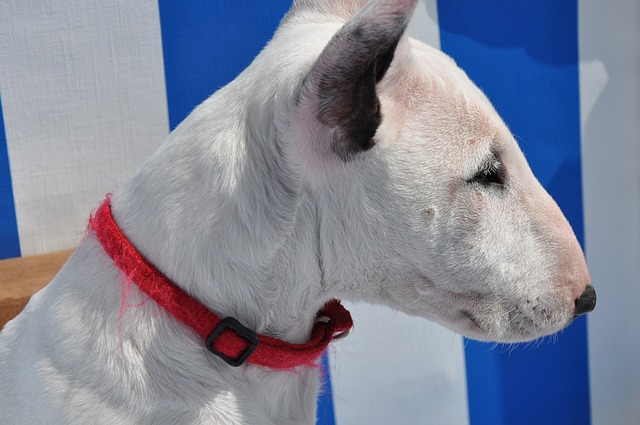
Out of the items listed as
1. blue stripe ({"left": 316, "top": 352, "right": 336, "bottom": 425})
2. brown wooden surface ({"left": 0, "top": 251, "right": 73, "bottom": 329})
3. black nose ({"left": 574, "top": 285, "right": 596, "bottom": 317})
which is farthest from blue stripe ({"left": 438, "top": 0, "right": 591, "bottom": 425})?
brown wooden surface ({"left": 0, "top": 251, "right": 73, "bottom": 329})

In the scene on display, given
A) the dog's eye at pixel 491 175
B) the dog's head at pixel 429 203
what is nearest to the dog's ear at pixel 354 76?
the dog's head at pixel 429 203

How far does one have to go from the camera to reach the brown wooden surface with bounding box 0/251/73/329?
1239 mm

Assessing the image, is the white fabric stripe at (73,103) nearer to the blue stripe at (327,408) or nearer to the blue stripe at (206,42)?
the blue stripe at (206,42)

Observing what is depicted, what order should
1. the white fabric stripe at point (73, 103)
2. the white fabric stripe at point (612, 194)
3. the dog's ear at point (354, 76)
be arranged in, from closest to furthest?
the dog's ear at point (354, 76) < the white fabric stripe at point (73, 103) < the white fabric stripe at point (612, 194)

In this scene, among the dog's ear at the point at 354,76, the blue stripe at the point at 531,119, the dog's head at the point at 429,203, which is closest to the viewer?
the dog's ear at the point at 354,76

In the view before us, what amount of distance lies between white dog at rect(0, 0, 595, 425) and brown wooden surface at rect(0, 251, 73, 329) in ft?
1.26

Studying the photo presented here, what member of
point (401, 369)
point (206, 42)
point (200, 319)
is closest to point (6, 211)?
point (206, 42)

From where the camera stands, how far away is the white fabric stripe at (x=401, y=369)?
1.56m

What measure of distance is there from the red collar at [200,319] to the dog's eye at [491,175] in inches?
11.0

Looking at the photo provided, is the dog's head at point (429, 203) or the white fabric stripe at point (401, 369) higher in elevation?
the dog's head at point (429, 203)

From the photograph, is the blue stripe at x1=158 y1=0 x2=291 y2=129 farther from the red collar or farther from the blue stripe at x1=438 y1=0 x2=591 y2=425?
the red collar

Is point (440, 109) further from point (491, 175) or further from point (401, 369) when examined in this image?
point (401, 369)

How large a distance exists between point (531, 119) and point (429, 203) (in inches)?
38.7

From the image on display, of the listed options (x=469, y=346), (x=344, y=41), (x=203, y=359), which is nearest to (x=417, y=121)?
(x=344, y=41)
